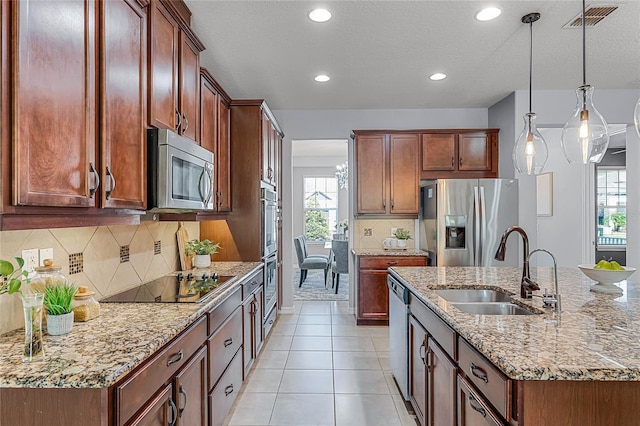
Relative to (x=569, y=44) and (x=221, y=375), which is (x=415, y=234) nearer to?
(x=569, y=44)

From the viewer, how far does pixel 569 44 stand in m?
3.06

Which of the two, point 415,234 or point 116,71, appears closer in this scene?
point 116,71

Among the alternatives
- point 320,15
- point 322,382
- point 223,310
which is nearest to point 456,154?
point 320,15

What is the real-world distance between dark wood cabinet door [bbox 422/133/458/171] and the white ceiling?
49cm

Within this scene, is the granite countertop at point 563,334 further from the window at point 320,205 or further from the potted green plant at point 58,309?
the window at point 320,205

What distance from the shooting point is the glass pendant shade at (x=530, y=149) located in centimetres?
262

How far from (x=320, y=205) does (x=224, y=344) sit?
6912 mm

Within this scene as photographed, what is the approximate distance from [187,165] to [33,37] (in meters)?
1.05

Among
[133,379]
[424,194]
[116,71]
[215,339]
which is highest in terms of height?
[116,71]

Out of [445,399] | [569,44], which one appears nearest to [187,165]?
[445,399]

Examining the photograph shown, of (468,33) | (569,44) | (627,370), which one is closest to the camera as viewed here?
(627,370)

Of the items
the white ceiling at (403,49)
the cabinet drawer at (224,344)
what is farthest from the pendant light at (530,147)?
the cabinet drawer at (224,344)

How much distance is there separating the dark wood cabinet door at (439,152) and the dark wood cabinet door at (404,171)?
0.32 feet

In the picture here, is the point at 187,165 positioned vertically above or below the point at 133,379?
above
